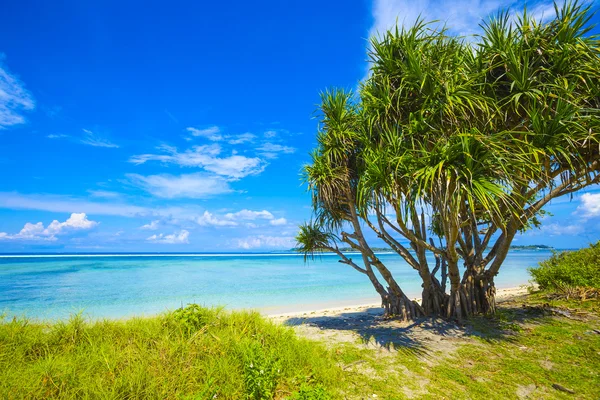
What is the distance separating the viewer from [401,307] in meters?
6.70

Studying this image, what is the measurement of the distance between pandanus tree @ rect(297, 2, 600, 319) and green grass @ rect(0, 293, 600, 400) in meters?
1.91

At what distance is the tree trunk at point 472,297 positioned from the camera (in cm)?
625

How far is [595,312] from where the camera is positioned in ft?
20.6

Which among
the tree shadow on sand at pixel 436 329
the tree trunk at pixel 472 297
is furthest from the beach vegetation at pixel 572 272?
the tree trunk at pixel 472 297

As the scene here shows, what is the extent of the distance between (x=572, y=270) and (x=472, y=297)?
4.21 metres

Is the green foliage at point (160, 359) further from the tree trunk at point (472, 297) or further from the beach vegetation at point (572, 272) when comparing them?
the beach vegetation at point (572, 272)

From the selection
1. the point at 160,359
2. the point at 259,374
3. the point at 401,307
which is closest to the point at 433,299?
the point at 401,307

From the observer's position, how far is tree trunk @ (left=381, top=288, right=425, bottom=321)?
21.6ft

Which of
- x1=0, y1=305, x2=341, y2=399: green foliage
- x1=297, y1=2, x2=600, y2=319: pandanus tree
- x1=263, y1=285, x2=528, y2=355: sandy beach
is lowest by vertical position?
x1=263, y1=285, x2=528, y2=355: sandy beach

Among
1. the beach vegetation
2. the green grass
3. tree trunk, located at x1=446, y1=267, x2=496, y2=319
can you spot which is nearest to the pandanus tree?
tree trunk, located at x1=446, y1=267, x2=496, y2=319

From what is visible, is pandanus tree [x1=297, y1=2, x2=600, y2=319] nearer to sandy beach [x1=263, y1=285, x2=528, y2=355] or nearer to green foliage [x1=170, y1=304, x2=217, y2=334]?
sandy beach [x1=263, y1=285, x2=528, y2=355]

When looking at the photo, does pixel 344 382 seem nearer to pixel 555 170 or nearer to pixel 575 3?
pixel 555 170

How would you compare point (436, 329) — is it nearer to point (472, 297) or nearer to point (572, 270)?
point (472, 297)

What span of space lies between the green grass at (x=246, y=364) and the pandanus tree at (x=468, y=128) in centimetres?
191
